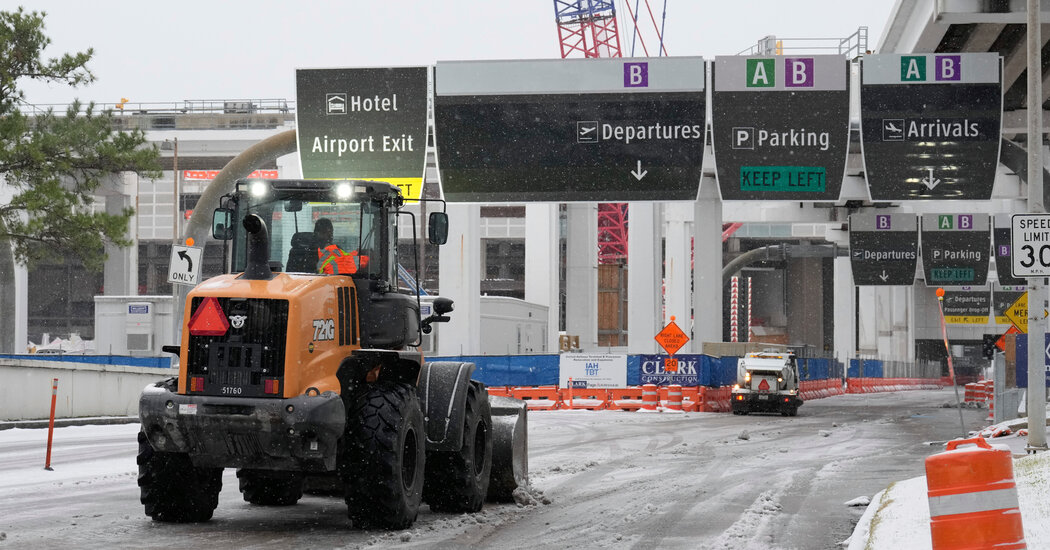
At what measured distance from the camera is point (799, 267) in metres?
103

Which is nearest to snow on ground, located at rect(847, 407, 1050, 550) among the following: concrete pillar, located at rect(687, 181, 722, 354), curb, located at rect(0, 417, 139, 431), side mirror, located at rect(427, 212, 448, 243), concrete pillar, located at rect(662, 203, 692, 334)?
side mirror, located at rect(427, 212, 448, 243)

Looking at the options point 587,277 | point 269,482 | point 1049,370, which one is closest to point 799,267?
point 587,277

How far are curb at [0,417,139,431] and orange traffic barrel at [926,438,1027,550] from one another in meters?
21.7

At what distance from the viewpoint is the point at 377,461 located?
32.3ft

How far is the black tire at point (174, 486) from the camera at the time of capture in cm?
1022

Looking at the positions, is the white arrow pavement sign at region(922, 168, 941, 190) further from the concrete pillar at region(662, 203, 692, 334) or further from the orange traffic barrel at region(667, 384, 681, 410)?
the concrete pillar at region(662, 203, 692, 334)

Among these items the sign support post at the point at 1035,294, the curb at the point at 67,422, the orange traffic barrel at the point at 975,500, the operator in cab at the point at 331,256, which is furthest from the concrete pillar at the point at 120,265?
the orange traffic barrel at the point at 975,500

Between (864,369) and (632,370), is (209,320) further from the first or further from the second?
(864,369)

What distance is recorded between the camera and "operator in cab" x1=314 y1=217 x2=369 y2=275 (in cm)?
1058

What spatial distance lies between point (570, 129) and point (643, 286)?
915 inches

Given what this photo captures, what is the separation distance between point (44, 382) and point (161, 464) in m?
16.8

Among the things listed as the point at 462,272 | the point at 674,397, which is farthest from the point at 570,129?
the point at 462,272

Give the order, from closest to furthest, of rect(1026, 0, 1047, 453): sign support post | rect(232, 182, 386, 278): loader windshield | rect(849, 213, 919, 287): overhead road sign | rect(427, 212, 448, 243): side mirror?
rect(232, 182, 386, 278): loader windshield, rect(427, 212, 448, 243): side mirror, rect(1026, 0, 1047, 453): sign support post, rect(849, 213, 919, 287): overhead road sign

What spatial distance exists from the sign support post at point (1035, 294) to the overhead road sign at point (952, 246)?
20052 millimetres
